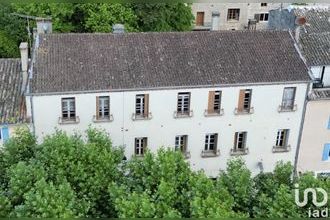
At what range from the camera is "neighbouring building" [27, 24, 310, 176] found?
25734mm

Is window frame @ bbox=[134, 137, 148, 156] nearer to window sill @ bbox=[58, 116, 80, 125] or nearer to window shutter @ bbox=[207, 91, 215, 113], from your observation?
window sill @ bbox=[58, 116, 80, 125]

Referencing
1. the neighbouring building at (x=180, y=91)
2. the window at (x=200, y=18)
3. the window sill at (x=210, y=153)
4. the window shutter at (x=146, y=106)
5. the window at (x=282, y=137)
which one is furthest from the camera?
the window at (x=200, y=18)

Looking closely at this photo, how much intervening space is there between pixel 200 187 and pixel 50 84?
12171 millimetres

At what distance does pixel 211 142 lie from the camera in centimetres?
2892

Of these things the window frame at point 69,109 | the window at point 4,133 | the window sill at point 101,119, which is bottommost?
the window at point 4,133

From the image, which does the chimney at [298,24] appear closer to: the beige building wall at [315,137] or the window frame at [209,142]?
the beige building wall at [315,137]

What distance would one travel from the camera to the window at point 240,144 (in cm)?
2914

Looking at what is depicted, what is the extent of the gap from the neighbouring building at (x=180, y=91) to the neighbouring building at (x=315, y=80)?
0.89 meters

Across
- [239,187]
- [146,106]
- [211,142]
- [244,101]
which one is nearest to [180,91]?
[146,106]

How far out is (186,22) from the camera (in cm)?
3972

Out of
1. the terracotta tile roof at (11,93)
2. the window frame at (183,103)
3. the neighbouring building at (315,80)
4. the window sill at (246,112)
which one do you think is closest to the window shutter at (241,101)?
the window sill at (246,112)

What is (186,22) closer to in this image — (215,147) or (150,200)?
(215,147)

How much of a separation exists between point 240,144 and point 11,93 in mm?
14230

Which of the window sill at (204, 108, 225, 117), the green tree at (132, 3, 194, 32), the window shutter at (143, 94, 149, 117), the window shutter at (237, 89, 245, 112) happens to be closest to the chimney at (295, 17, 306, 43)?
the window shutter at (237, 89, 245, 112)
